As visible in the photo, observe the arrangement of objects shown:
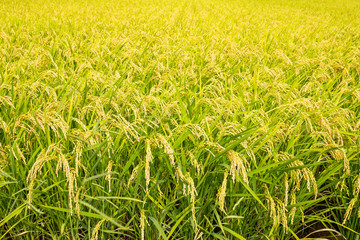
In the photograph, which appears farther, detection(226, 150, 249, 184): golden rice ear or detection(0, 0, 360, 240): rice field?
detection(0, 0, 360, 240): rice field

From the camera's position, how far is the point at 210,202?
1.56 metres

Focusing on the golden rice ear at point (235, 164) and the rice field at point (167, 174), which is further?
the rice field at point (167, 174)

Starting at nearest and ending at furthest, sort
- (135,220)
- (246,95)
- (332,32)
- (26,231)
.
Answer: (26,231)
(135,220)
(246,95)
(332,32)

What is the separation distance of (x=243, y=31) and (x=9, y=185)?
4.78m

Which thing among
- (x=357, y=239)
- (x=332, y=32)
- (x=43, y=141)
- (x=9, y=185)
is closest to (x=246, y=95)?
(x=357, y=239)

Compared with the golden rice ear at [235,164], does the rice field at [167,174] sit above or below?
below

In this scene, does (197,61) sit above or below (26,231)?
above

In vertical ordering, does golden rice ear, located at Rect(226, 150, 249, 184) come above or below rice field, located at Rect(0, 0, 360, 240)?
above

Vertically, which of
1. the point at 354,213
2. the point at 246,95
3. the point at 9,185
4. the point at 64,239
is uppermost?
the point at 246,95

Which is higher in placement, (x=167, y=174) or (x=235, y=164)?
(x=235, y=164)

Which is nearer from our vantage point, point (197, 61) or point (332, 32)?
point (197, 61)

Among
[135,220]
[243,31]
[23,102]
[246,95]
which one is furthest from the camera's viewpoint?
[243,31]

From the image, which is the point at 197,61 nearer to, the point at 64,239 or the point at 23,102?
the point at 23,102

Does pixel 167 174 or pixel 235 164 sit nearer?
pixel 235 164
